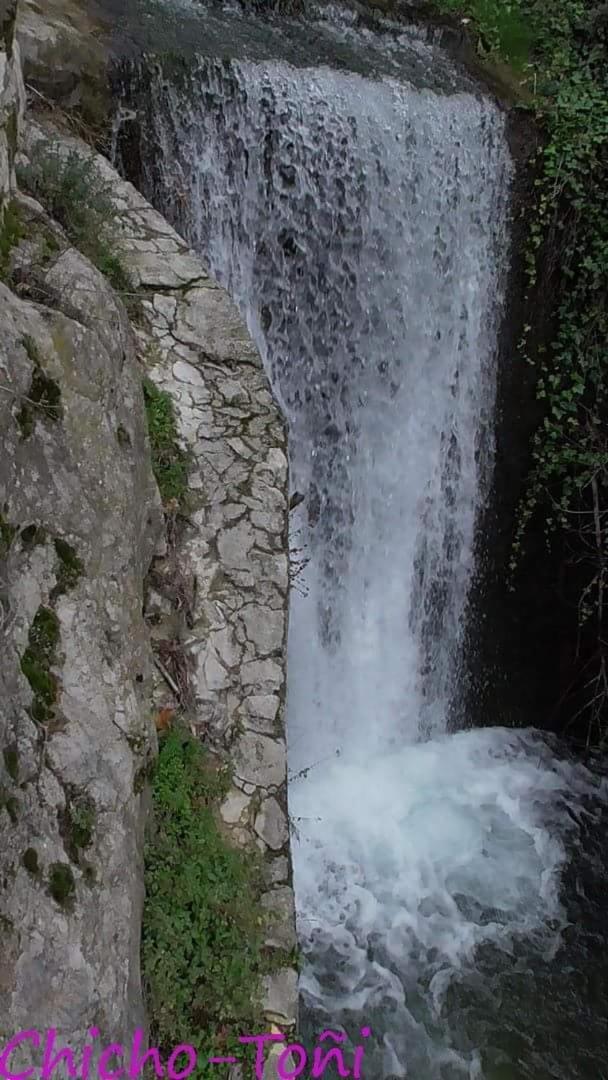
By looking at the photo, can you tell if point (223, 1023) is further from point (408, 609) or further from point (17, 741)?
point (408, 609)

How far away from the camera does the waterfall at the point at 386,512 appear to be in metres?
4.46

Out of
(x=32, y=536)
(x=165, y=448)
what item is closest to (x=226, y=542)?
(x=165, y=448)

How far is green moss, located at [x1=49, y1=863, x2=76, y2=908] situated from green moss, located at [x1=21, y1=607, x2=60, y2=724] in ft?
1.23

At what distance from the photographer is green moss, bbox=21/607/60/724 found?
6.92ft

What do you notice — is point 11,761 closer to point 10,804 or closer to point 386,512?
point 10,804

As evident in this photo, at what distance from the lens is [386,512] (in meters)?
5.81

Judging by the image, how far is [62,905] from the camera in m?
1.96

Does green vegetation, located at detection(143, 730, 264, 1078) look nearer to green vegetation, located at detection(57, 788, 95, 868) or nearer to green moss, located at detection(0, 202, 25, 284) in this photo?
green vegetation, located at detection(57, 788, 95, 868)

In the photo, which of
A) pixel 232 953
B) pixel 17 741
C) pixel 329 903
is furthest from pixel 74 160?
pixel 329 903

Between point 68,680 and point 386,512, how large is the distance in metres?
3.86

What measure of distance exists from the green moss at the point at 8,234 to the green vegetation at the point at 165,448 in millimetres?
762

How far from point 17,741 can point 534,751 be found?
5.40 meters

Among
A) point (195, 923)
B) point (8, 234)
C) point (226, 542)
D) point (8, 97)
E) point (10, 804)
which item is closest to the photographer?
point (10, 804)

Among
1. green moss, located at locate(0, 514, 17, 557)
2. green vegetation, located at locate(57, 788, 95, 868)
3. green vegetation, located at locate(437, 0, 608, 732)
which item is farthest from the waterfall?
green moss, located at locate(0, 514, 17, 557)
